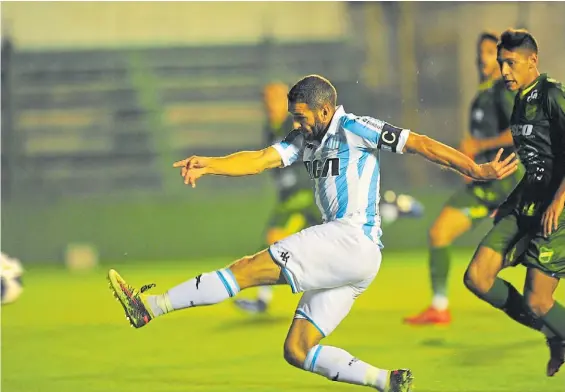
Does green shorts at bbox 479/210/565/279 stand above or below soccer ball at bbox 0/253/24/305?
above

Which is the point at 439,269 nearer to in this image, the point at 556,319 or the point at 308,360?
the point at 556,319

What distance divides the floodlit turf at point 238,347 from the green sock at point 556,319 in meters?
0.31

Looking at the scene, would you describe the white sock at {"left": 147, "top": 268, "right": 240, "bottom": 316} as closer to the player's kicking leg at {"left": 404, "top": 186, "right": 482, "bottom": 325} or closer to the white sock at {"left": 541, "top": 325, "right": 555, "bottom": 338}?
the white sock at {"left": 541, "top": 325, "right": 555, "bottom": 338}

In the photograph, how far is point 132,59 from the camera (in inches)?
636

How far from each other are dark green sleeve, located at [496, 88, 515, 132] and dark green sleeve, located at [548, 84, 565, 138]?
6.95 feet

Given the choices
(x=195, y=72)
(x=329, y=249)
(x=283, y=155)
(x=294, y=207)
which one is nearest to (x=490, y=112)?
(x=294, y=207)

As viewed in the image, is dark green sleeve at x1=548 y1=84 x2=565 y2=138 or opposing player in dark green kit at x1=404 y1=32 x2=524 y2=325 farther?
opposing player in dark green kit at x1=404 y1=32 x2=524 y2=325

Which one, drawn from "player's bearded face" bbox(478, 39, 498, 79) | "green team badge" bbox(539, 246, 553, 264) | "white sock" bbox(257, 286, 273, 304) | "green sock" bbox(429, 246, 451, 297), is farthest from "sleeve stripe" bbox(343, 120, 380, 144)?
"white sock" bbox(257, 286, 273, 304)

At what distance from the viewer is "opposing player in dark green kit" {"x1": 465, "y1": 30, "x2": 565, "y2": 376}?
5.53 metres

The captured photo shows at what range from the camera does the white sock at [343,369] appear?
16.3 ft

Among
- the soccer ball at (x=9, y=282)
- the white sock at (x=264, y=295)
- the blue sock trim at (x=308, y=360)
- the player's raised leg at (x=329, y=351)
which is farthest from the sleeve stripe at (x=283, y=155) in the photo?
the soccer ball at (x=9, y=282)

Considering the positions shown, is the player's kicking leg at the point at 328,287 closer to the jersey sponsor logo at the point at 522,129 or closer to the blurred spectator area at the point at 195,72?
the jersey sponsor logo at the point at 522,129

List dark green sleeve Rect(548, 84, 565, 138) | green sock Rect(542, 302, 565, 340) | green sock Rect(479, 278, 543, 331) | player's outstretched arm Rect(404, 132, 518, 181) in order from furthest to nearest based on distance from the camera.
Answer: green sock Rect(479, 278, 543, 331), green sock Rect(542, 302, 565, 340), dark green sleeve Rect(548, 84, 565, 138), player's outstretched arm Rect(404, 132, 518, 181)

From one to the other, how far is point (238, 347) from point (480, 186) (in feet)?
6.57
